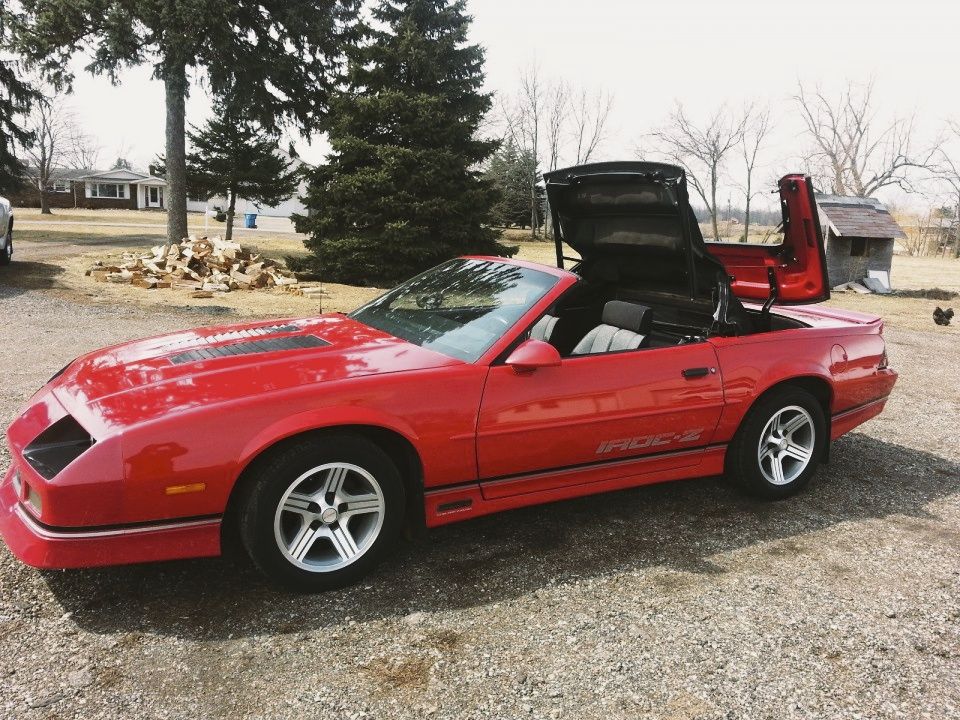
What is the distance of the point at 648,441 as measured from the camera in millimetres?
3777

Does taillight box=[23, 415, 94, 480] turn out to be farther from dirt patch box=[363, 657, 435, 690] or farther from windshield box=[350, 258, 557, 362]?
windshield box=[350, 258, 557, 362]

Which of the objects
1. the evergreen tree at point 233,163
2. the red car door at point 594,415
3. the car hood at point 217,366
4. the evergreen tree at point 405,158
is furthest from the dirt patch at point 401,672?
the evergreen tree at point 233,163

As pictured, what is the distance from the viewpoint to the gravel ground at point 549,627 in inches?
96.5

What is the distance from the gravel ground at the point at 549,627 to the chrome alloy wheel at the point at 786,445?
9.1 inches

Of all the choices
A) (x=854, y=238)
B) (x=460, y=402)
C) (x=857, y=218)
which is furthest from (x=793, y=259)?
(x=857, y=218)

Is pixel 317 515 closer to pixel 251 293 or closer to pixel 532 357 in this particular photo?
pixel 532 357

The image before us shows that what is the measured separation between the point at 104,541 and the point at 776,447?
11.6 feet

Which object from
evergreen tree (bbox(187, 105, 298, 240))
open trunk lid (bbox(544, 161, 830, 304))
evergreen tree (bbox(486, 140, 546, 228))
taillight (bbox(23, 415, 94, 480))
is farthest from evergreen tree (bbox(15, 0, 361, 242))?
evergreen tree (bbox(486, 140, 546, 228))

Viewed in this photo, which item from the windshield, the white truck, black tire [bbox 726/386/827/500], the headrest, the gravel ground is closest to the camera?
the gravel ground

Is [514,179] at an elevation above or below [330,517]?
above

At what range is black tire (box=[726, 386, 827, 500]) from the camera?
415cm

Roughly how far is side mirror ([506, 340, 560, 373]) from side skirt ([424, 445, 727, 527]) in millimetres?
538

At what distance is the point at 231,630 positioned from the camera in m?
2.80

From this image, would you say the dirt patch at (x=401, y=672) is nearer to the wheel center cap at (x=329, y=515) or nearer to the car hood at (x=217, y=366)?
the wheel center cap at (x=329, y=515)
